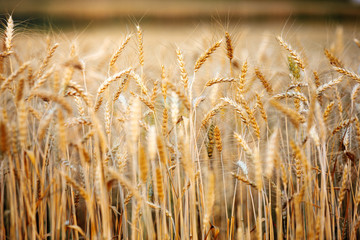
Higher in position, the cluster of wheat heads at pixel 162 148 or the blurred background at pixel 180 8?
the blurred background at pixel 180 8

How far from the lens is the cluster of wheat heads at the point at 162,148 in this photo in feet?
3.62

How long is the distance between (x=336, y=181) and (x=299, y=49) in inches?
32.2

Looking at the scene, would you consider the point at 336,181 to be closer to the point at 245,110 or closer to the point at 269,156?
the point at 245,110

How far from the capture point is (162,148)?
108 centimetres

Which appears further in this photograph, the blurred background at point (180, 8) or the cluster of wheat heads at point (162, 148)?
the blurred background at point (180, 8)

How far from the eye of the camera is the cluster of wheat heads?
1103 mm

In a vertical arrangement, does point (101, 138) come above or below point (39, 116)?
below

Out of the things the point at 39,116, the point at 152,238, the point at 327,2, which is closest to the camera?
the point at 152,238

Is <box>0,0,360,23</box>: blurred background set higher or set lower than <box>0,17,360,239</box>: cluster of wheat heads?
higher

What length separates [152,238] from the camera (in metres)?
1.20

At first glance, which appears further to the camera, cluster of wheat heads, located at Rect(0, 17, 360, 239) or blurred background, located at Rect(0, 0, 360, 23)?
blurred background, located at Rect(0, 0, 360, 23)

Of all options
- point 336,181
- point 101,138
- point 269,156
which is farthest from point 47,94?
point 336,181

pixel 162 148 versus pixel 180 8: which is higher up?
pixel 180 8

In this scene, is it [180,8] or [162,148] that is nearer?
[162,148]
